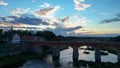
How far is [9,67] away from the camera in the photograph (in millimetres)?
42625

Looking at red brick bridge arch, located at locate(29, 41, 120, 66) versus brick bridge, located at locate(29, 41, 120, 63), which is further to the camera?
brick bridge, located at locate(29, 41, 120, 63)

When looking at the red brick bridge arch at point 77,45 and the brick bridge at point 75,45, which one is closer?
the red brick bridge arch at point 77,45

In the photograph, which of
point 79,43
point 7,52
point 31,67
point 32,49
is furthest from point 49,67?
point 32,49

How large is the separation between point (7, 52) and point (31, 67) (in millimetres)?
13067

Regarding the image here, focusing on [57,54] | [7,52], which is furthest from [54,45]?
[7,52]

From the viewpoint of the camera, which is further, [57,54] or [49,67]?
[57,54]

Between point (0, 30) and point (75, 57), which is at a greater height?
point (0, 30)

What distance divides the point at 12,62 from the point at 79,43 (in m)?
22.5

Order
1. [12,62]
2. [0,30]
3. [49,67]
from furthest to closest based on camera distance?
[0,30] < [12,62] < [49,67]

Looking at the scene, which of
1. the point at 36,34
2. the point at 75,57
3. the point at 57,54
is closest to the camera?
the point at 75,57

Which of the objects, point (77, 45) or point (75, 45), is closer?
point (77, 45)

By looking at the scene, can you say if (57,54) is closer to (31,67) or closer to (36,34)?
(31,67)

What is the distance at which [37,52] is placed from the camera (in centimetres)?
7394

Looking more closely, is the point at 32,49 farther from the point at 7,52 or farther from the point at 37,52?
the point at 7,52
